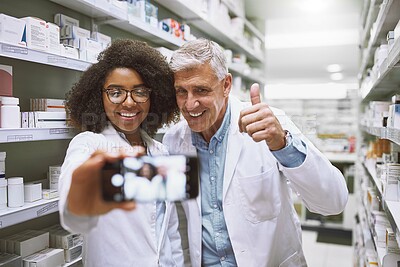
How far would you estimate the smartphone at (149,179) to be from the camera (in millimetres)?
512

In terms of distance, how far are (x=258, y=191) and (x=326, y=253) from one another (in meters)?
3.49

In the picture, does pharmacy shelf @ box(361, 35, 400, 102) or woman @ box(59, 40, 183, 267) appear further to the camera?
pharmacy shelf @ box(361, 35, 400, 102)

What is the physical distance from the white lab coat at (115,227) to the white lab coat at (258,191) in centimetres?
17

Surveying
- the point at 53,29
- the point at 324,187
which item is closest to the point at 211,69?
the point at 324,187

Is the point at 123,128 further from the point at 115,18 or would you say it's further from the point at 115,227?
the point at 115,18

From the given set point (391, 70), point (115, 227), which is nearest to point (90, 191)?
point (115, 227)

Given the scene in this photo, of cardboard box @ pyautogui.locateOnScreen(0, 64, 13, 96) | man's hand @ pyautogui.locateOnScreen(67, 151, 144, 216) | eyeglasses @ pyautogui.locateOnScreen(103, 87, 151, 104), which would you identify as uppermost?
cardboard box @ pyautogui.locateOnScreen(0, 64, 13, 96)

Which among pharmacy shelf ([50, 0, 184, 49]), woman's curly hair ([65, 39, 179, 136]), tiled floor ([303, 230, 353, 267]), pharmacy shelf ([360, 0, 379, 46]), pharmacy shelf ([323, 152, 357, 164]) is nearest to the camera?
woman's curly hair ([65, 39, 179, 136])

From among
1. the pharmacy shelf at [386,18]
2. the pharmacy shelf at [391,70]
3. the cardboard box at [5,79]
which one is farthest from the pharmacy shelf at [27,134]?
the pharmacy shelf at [386,18]

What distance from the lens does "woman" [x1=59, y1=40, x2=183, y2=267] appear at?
650 mm

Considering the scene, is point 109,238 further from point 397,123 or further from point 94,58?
point 397,123

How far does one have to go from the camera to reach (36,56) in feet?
3.53

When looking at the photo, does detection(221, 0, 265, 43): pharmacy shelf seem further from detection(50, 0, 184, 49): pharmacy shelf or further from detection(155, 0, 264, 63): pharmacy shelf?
detection(50, 0, 184, 49): pharmacy shelf

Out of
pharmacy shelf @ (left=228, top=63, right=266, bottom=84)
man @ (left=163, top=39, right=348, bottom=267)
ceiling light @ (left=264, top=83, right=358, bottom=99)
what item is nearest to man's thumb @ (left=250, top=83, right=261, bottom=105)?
man @ (left=163, top=39, right=348, bottom=267)
